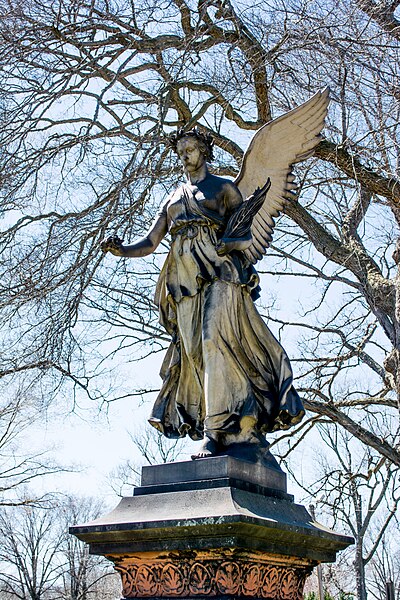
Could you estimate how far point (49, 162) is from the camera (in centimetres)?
1038

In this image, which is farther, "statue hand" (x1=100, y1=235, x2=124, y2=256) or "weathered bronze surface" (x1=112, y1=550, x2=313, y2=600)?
"statue hand" (x1=100, y1=235, x2=124, y2=256)

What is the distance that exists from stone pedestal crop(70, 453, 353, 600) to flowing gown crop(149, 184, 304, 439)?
0.37m

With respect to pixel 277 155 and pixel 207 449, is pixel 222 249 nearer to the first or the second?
pixel 277 155

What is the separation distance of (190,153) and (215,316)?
1141mm

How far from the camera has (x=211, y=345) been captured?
5.11 metres

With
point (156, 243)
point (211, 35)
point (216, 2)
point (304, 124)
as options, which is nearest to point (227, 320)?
point (156, 243)

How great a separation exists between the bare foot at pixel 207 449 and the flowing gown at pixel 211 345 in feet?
0.31

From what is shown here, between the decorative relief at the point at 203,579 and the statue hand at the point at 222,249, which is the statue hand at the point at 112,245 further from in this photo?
the decorative relief at the point at 203,579

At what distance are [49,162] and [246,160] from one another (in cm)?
510

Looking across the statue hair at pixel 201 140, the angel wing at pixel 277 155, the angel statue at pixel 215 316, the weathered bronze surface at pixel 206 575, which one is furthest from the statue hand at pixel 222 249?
the weathered bronze surface at pixel 206 575

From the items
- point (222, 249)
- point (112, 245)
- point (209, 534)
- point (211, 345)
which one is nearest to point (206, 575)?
point (209, 534)

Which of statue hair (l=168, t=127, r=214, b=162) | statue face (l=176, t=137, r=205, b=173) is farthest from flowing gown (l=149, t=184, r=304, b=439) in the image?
→ statue hair (l=168, t=127, r=214, b=162)

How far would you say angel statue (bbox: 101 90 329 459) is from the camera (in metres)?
5.10

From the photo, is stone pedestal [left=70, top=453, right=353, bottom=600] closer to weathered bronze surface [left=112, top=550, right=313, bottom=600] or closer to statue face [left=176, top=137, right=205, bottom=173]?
weathered bronze surface [left=112, top=550, right=313, bottom=600]
